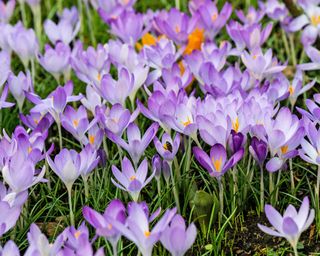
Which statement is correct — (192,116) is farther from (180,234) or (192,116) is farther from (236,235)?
(180,234)

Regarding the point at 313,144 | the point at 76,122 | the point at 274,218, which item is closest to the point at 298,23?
the point at 313,144

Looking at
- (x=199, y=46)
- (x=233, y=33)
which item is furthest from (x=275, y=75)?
(x=199, y=46)

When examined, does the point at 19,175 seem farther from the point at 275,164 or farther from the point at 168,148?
the point at 275,164

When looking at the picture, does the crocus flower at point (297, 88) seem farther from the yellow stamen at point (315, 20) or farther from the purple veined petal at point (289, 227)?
the purple veined petal at point (289, 227)

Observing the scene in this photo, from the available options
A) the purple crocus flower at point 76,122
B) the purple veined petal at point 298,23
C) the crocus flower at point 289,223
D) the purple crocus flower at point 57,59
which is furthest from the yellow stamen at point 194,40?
the crocus flower at point 289,223

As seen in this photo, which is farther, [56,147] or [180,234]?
[56,147]

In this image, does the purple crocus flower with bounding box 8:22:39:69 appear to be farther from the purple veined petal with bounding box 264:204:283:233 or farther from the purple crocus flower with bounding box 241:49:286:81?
the purple veined petal with bounding box 264:204:283:233
